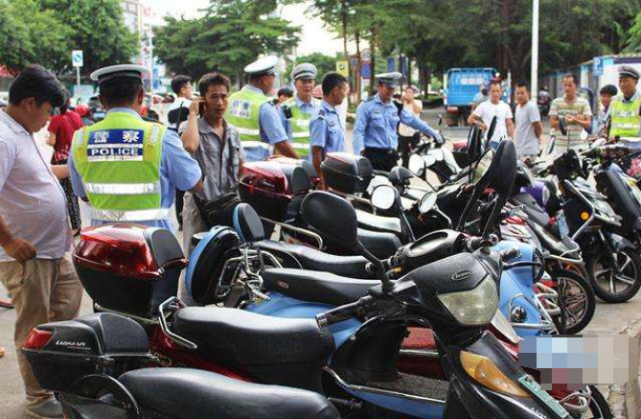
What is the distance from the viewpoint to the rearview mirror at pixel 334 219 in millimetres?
2223

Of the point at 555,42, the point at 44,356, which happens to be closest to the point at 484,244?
the point at 44,356

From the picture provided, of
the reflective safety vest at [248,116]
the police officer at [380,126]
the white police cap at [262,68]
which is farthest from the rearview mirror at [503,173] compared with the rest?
the police officer at [380,126]

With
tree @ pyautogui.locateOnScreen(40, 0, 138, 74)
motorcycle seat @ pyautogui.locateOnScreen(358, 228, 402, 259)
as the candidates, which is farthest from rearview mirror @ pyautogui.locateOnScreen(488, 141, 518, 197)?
tree @ pyautogui.locateOnScreen(40, 0, 138, 74)

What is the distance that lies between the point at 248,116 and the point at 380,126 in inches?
89.9

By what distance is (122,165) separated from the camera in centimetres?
366

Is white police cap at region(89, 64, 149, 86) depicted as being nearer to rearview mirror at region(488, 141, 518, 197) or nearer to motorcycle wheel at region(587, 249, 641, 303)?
rearview mirror at region(488, 141, 518, 197)

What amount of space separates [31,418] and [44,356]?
1.66 meters

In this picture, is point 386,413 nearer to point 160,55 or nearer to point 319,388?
point 319,388

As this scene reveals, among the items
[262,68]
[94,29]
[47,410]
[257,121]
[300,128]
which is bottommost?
[47,410]

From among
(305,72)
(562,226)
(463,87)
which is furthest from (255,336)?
(463,87)

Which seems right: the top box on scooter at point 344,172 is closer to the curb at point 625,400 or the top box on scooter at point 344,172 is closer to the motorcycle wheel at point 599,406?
the curb at point 625,400

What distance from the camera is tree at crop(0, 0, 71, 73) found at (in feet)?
132

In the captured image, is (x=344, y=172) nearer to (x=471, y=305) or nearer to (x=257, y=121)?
(x=257, y=121)

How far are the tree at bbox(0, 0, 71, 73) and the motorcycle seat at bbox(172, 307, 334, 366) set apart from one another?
4125 centimetres
